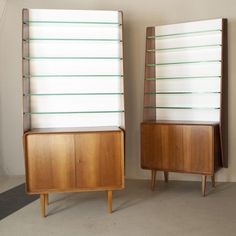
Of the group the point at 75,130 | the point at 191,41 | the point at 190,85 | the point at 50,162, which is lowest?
A: the point at 50,162

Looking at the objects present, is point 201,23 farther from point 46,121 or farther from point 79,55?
point 46,121

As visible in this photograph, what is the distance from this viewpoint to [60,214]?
104 inches

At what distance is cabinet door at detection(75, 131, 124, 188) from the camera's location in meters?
2.57

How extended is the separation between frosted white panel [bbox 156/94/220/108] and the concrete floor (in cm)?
87

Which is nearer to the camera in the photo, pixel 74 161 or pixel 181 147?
pixel 74 161

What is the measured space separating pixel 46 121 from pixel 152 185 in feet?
4.09

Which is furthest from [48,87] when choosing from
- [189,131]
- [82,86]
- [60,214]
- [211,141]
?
[211,141]

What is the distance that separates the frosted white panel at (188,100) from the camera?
3238mm

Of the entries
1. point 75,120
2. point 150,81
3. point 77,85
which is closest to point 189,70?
point 150,81

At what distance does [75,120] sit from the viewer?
2859mm

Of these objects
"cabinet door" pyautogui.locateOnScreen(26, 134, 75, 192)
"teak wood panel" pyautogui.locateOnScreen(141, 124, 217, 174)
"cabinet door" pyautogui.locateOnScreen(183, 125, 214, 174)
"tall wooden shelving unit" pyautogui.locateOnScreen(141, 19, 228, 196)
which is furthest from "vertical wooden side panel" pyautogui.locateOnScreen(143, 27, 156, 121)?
"cabinet door" pyautogui.locateOnScreen(26, 134, 75, 192)

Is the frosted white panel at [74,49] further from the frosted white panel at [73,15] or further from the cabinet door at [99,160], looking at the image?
the cabinet door at [99,160]

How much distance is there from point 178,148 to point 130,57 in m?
1.25

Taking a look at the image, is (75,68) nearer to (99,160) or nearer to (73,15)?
(73,15)
